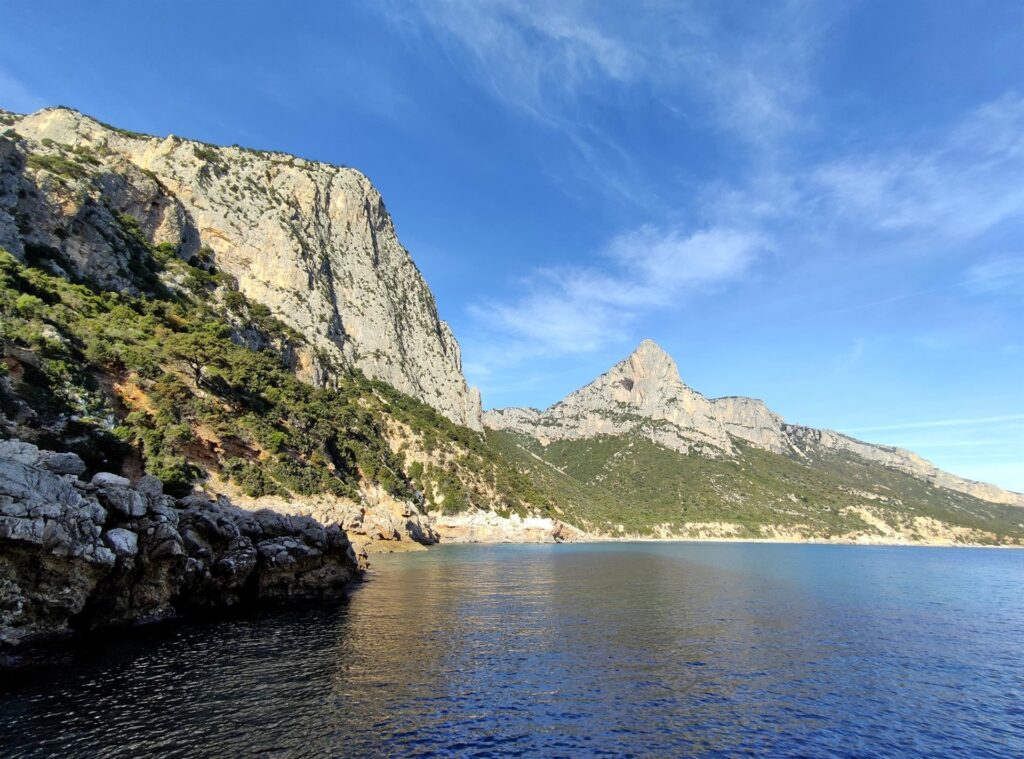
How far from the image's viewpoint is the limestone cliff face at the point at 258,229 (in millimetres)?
74438

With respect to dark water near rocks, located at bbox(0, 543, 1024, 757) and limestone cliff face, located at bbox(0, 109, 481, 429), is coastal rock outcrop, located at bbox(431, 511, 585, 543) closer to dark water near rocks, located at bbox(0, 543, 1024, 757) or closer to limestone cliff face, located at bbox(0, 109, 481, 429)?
limestone cliff face, located at bbox(0, 109, 481, 429)

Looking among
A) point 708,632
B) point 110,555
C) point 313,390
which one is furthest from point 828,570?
point 313,390

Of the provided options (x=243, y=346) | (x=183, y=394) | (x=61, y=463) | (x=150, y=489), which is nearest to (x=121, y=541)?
(x=61, y=463)

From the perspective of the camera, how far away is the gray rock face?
64.0ft

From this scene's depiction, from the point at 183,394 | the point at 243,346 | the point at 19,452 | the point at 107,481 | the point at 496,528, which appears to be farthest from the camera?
the point at 496,528

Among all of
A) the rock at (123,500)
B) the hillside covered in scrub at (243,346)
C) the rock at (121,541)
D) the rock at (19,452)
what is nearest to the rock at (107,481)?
the rock at (123,500)

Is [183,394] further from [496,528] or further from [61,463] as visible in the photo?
[496,528]

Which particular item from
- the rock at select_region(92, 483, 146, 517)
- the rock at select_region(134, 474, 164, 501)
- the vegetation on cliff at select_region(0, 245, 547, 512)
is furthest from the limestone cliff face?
the rock at select_region(92, 483, 146, 517)

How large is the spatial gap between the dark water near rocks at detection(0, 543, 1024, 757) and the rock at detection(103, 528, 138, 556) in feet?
12.5

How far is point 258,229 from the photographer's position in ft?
439

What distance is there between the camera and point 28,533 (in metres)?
19.0

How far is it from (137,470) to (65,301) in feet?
89.8

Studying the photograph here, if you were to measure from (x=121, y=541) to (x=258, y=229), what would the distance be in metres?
129

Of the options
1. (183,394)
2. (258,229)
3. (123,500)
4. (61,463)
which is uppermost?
(258,229)
